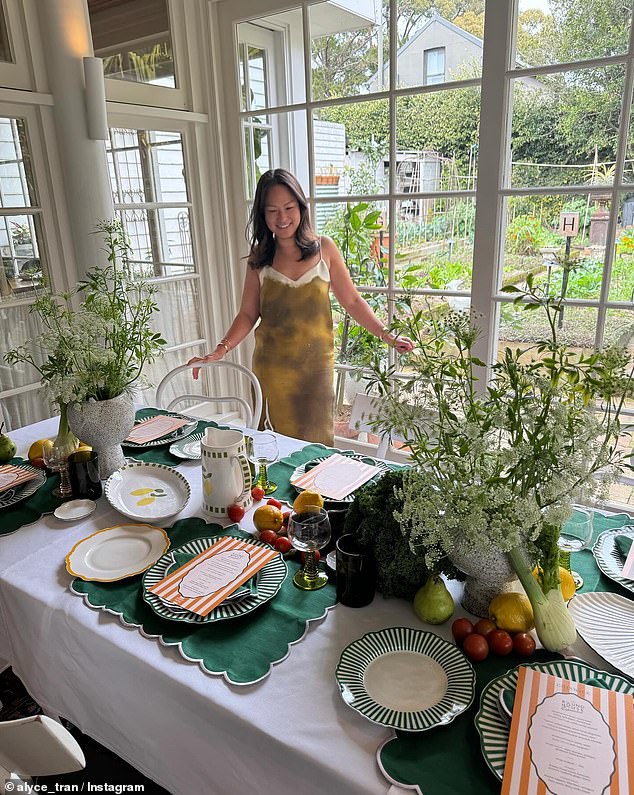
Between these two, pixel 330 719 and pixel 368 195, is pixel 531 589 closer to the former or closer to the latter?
pixel 330 719

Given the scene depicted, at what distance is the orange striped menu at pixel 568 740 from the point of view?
2.23ft

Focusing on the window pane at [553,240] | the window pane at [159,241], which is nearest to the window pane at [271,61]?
the window pane at [159,241]

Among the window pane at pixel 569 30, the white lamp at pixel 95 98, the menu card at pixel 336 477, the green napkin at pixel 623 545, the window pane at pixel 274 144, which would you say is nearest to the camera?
the green napkin at pixel 623 545

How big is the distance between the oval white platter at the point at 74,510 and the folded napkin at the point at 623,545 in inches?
45.3

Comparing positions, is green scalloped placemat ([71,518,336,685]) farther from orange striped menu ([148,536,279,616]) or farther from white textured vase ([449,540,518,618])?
white textured vase ([449,540,518,618])

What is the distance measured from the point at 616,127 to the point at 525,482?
5.40 ft

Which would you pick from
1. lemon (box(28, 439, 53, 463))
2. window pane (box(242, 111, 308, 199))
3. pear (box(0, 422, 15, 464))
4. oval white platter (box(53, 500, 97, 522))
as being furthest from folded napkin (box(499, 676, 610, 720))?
window pane (box(242, 111, 308, 199))

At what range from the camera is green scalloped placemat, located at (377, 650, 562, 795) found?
27.7 inches

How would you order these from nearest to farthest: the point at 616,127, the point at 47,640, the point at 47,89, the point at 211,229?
the point at 47,640, the point at 616,127, the point at 47,89, the point at 211,229

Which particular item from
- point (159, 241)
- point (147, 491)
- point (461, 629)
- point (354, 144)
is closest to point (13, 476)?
point (147, 491)

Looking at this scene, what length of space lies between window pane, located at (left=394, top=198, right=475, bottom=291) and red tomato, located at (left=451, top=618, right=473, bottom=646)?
1.71 m

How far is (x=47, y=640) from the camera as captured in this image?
106 centimetres

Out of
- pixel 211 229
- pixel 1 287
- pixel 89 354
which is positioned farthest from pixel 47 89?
pixel 89 354

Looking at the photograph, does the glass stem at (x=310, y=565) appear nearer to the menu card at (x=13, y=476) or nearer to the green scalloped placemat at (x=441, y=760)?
the green scalloped placemat at (x=441, y=760)
